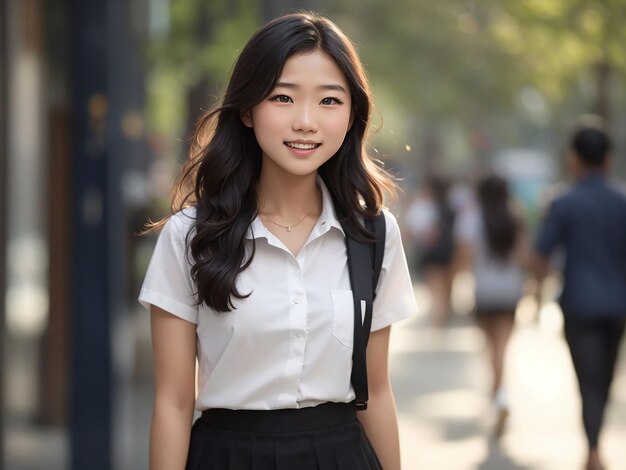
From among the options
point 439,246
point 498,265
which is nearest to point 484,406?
point 498,265

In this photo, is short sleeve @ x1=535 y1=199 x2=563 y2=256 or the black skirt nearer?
the black skirt

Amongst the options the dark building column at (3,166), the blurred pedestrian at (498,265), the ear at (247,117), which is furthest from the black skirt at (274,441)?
the blurred pedestrian at (498,265)

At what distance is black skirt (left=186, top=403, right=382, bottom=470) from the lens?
342cm

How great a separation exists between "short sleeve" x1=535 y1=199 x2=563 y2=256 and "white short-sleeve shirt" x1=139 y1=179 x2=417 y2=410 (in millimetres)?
4443

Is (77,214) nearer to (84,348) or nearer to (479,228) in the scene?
(84,348)

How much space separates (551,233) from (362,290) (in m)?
4.50

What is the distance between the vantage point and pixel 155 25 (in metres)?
10.5

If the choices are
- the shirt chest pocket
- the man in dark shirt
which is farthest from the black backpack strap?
the man in dark shirt

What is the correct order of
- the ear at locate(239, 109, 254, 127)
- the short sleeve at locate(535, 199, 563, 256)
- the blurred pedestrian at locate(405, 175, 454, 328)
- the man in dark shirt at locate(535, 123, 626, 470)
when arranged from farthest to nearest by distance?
the blurred pedestrian at locate(405, 175, 454, 328)
the short sleeve at locate(535, 199, 563, 256)
the man in dark shirt at locate(535, 123, 626, 470)
the ear at locate(239, 109, 254, 127)

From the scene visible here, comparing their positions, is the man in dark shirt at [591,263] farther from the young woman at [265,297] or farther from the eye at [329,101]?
the eye at [329,101]

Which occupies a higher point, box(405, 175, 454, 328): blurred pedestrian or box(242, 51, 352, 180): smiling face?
box(242, 51, 352, 180): smiling face

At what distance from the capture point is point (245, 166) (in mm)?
3570

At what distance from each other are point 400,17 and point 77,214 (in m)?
23.5

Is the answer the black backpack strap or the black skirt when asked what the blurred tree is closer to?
the black backpack strap
